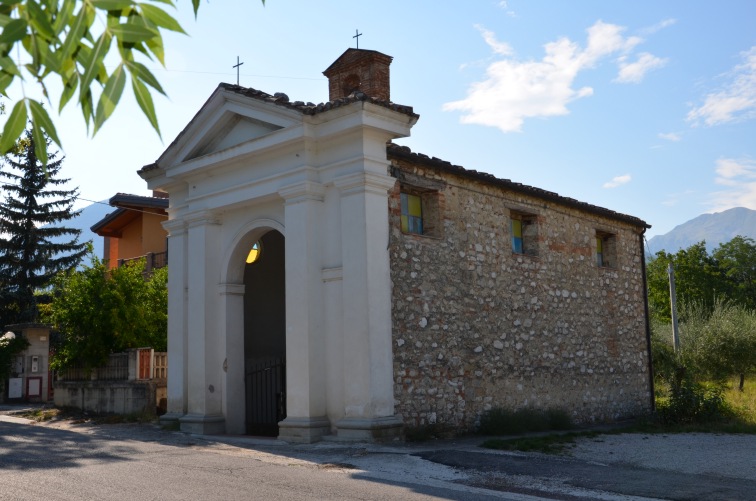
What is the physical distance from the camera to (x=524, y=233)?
1623 centimetres

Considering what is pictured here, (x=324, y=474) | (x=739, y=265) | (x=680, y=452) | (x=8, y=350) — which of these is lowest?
(x=680, y=452)

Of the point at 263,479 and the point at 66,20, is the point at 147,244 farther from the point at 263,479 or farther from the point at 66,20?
the point at 66,20

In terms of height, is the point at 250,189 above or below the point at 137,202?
below

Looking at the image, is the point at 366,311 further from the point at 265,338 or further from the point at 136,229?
the point at 136,229

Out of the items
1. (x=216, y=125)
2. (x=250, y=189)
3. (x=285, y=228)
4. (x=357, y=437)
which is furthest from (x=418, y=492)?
(x=216, y=125)

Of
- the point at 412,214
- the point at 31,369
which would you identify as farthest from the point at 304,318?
the point at 31,369

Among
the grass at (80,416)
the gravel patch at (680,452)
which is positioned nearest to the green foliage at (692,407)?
the gravel patch at (680,452)

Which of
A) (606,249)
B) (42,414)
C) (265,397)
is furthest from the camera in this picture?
(606,249)

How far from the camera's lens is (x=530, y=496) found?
7.92m

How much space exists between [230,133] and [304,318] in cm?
412

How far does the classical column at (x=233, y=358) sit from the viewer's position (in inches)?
559

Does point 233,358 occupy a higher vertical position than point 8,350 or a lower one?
lower

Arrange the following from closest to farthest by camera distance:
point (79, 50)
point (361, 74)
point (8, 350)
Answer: point (79, 50)
point (361, 74)
point (8, 350)

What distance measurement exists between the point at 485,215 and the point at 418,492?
770cm
